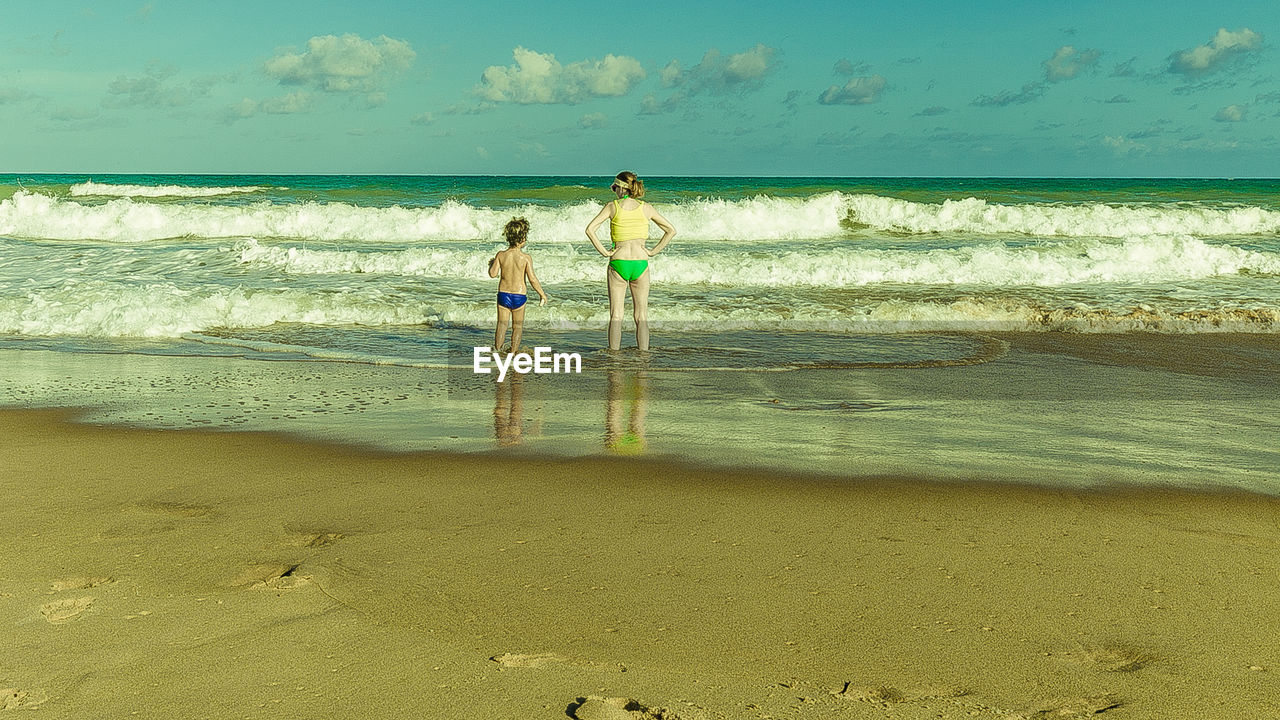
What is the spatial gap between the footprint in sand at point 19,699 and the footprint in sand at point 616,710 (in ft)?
4.59

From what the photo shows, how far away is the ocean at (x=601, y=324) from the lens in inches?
256

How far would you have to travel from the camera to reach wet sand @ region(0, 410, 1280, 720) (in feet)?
8.89

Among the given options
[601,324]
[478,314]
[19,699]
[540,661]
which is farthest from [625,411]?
[478,314]

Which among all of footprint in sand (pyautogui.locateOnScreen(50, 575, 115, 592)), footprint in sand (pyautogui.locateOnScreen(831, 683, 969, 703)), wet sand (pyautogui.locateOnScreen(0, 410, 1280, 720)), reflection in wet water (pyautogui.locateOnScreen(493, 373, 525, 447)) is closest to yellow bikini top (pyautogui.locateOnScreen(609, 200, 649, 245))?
reflection in wet water (pyautogui.locateOnScreen(493, 373, 525, 447))

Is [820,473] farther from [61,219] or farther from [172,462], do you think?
[61,219]

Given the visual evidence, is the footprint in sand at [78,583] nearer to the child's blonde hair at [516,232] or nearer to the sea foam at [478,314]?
the child's blonde hair at [516,232]

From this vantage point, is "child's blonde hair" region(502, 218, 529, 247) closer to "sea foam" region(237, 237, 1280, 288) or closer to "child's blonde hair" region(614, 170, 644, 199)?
"child's blonde hair" region(614, 170, 644, 199)

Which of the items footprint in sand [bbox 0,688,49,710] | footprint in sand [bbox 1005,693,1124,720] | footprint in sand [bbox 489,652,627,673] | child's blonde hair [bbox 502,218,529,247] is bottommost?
footprint in sand [bbox 0,688,49,710]

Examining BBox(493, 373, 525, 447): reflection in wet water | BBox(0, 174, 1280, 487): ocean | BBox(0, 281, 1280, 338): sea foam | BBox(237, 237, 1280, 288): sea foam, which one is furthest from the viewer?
BBox(237, 237, 1280, 288): sea foam

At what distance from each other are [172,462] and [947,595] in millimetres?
4115

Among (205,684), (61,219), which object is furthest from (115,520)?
(61,219)

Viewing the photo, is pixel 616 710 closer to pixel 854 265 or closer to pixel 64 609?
pixel 64 609

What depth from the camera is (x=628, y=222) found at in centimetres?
934

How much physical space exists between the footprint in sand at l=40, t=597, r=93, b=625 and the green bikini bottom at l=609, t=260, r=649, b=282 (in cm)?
666
